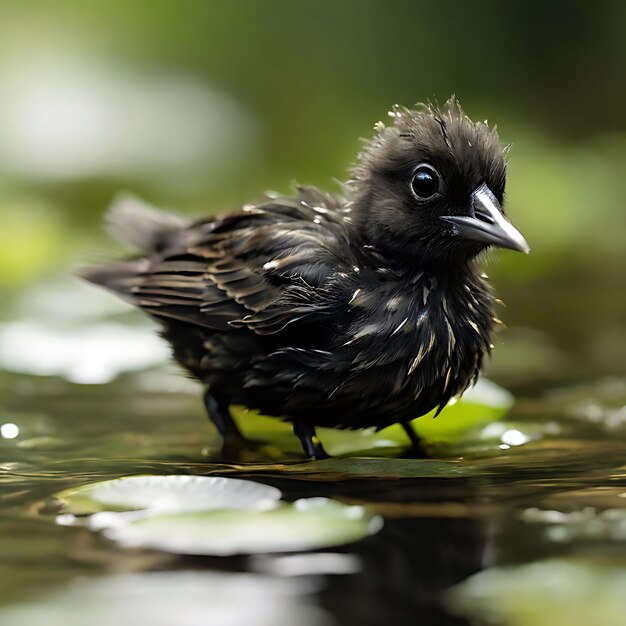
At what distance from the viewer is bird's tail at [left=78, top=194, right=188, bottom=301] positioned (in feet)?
15.0

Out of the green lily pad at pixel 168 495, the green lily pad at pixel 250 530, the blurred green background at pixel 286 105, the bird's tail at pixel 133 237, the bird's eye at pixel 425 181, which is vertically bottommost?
the green lily pad at pixel 250 530

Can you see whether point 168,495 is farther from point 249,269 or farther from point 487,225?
point 487,225

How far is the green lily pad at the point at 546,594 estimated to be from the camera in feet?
6.92

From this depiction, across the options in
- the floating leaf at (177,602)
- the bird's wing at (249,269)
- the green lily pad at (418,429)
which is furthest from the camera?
the green lily pad at (418,429)

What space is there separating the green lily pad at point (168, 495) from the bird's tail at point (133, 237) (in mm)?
1630

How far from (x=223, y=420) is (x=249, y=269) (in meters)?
0.65

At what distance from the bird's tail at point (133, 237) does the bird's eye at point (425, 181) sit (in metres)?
1.32

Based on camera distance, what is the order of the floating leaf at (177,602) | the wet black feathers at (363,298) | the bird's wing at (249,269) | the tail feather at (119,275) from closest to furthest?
the floating leaf at (177,602) < the wet black feathers at (363,298) < the bird's wing at (249,269) < the tail feather at (119,275)

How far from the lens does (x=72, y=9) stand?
1128 centimetres

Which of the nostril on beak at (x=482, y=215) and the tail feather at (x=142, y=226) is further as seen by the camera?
the tail feather at (x=142, y=226)

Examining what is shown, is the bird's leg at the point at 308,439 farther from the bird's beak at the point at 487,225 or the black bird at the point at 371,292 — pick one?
the bird's beak at the point at 487,225

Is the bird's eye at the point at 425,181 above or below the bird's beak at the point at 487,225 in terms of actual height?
above

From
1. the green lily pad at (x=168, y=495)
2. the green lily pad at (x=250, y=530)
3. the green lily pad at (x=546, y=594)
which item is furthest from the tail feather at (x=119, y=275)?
the green lily pad at (x=546, y=594)

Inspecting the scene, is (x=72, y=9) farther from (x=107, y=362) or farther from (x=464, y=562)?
(x=464, y=562)
